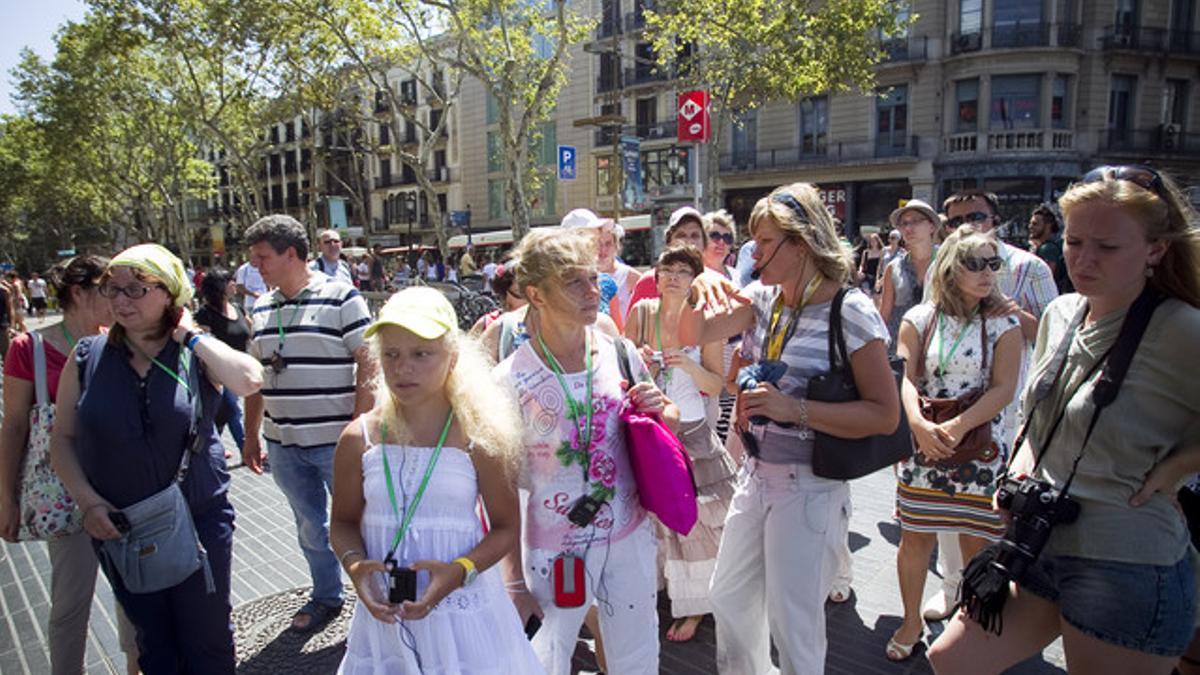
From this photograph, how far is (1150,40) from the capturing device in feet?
86.8

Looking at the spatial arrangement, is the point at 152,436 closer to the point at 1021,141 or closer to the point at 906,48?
the point at 1021,141

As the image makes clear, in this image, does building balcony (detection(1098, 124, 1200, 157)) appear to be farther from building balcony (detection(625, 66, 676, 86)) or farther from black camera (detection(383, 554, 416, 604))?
black camera (detection(383, 554, 416, 604))

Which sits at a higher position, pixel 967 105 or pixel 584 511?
pixel 967 105

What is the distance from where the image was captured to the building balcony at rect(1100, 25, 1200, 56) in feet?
84.7

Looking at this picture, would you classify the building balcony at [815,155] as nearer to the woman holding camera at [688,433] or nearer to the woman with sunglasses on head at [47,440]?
the woman holding camera at [688,433]

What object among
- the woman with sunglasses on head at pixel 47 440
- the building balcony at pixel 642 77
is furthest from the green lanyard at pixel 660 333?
the building balcony at pixel 642 77

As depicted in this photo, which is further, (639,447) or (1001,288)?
(1001,288)

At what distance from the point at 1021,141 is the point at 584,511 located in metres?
29.3

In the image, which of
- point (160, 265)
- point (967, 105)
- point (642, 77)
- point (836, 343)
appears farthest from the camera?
point (642, 77)

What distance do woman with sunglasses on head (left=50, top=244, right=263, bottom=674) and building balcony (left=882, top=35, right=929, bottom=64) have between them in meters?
29.5

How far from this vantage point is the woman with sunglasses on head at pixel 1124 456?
1.75 meters

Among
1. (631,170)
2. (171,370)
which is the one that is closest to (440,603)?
(171,370)

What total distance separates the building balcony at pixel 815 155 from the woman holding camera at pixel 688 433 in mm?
27339

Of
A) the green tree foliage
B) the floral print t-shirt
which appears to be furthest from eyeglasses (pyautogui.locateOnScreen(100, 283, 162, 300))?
the green tree foliage
